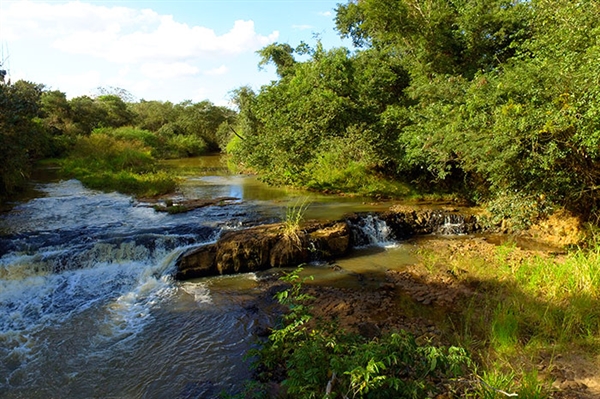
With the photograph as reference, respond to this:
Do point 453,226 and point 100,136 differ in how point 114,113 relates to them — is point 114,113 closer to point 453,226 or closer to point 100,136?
point 100,136

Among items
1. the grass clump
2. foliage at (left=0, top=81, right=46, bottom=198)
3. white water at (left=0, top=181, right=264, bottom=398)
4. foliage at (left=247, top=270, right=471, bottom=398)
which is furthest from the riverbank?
the grass clump

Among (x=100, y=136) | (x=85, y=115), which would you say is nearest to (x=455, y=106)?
(x=100, y=136)

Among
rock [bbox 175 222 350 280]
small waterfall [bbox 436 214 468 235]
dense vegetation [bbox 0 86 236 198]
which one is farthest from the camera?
small waterfall [bbox 436 214 468 235]

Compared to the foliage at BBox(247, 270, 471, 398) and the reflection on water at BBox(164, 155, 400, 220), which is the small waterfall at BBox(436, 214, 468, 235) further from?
the foliage at BBox(247, 270, 471, 398)

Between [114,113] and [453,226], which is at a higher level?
[114,113]

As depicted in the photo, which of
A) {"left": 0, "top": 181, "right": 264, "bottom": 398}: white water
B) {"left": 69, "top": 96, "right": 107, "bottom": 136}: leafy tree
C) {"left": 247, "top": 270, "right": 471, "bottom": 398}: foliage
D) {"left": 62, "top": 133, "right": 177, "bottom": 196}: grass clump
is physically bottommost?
{"left": 0, "top": 181, "right": 264, "bottom": 398}: white water

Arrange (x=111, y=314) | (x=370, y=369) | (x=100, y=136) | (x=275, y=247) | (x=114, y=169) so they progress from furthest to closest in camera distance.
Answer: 1. (x=100, y=136)
2. (x=114, y=169)
3. (x=275, y=247)
4. (x=111, y=314)
5. (x=370, y=369)

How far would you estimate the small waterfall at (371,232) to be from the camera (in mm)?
10930

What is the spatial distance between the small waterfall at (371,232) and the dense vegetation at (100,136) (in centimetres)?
959

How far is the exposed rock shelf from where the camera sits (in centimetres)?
876

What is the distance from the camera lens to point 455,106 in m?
10.8

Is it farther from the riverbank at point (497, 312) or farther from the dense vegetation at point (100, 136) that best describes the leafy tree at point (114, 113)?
the riverbank at point (497, 312)

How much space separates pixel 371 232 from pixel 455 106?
4.52 metres

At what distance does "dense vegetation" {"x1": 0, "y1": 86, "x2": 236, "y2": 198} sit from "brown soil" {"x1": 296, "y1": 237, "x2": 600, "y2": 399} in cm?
1050
